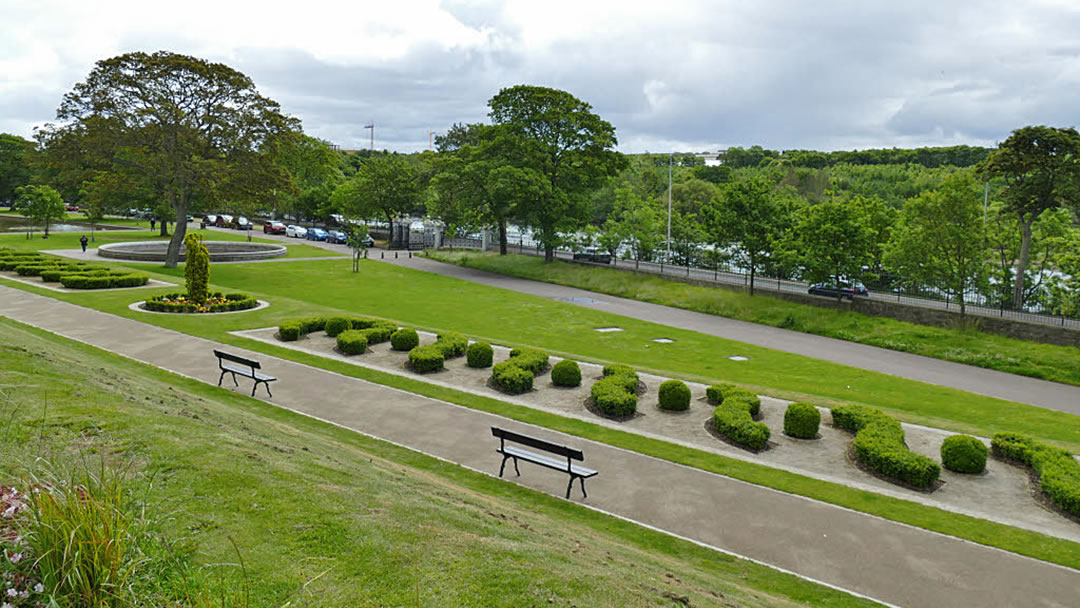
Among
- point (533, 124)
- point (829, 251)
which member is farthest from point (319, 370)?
point (533, 124)

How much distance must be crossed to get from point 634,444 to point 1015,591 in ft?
21.9

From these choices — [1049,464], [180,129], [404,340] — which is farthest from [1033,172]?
[180,129]

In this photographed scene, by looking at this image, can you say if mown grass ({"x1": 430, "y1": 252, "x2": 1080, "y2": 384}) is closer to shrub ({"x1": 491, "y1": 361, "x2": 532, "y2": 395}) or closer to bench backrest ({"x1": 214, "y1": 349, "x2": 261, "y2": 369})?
shrub ({"x1": 491, "y1": 361, "x2": 532, "y2": 395})

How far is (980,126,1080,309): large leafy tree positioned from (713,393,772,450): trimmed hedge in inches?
868

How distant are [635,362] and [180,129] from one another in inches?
1273

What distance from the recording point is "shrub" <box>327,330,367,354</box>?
815 inches

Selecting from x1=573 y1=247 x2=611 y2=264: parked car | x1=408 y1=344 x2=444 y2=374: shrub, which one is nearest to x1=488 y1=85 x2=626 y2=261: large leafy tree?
x1=573 y1=247 x2=611 y2=264: parked car

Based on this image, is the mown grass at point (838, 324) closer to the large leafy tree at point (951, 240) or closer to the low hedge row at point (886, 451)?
the large leafy tree at point (951, 240)

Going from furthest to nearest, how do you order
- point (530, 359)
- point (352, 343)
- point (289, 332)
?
point (289, 332), point (352, 343), point (530, 359)

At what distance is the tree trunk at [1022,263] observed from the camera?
31.0 m

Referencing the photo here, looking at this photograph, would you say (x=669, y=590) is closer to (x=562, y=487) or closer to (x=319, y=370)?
(x=562, y=487)

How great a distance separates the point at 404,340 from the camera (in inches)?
831

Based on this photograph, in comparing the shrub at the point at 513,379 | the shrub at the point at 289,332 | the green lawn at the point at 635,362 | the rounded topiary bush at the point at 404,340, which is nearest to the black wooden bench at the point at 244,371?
the green lawn at the point at 635,362

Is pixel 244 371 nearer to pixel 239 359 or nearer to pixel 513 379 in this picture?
pixel 239 359
